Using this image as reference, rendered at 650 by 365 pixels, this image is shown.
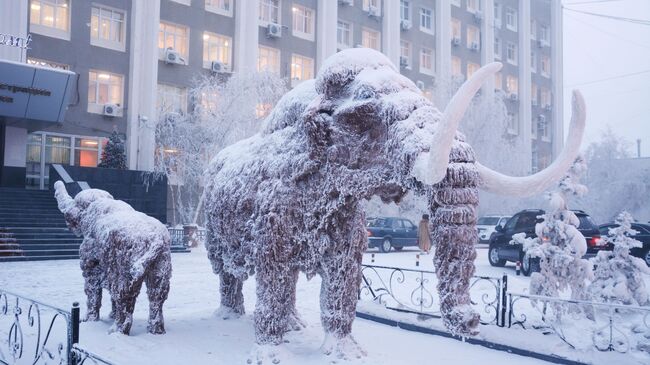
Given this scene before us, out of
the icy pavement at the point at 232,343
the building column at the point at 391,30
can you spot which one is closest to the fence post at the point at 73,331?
the icy pavement at the point at 232,343

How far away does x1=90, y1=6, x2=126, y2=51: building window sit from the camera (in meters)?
21.9

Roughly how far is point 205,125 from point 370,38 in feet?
42.4

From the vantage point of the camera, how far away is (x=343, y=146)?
4.75 meters

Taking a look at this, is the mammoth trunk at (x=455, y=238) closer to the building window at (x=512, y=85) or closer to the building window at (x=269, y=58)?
the building window at (x=269, y=58)

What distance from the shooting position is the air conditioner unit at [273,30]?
85.1 feet

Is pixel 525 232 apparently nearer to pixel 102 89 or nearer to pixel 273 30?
pixel 273 30

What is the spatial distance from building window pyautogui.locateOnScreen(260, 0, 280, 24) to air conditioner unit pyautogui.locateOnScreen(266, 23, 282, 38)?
2.17 feet

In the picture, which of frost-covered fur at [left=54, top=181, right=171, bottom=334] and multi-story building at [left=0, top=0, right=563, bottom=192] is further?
multi-story building at [left=0, top=0, right=563, bottom=192]

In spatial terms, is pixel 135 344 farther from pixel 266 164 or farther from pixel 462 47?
pixel 462 47

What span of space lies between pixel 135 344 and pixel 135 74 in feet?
62.3

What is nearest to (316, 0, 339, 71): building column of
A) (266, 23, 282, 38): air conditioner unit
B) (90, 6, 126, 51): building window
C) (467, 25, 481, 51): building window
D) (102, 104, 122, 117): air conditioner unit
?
(266, 23, 282, 38): air conditioner unit

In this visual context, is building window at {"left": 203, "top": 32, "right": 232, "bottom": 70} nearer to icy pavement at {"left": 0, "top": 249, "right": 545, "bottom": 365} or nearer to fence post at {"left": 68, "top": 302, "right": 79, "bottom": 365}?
icy pavement at {"left": 0, "top": 249, "right": 545, "bottom": 365}

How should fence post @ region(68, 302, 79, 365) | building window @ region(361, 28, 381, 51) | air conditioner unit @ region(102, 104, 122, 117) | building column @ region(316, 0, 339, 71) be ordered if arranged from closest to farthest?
fence post @ region(68, 302, 79, 365), air conditioner unit @ region(102, 104, 122, 117), building column @ region(316, 0, 339, 71), building window @ region(361, 28, 381, 51)

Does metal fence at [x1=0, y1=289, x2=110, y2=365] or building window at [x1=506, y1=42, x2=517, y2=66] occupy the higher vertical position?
building window at [x1=506, y1=42, x2=517, y2=66]
